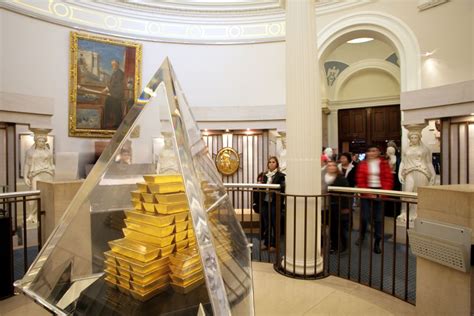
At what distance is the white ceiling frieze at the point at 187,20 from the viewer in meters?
8.38

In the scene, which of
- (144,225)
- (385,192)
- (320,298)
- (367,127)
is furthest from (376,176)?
(367,127)

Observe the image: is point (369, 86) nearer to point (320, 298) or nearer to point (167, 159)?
point (320, 298)

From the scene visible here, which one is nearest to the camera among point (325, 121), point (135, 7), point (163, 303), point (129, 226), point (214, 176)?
point (163, 303)

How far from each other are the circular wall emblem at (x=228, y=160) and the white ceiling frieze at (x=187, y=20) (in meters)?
3.34

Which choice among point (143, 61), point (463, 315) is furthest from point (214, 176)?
point (143, 61)

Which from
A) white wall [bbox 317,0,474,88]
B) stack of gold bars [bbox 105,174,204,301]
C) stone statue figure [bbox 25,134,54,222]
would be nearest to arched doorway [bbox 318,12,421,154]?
white wall [bbox 317,0,474,88]

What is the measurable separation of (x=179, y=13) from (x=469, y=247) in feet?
30.1

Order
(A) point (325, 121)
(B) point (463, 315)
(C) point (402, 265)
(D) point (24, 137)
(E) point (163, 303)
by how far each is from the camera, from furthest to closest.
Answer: (A) point (325, 121) < (D) point (24, 137) < (C) point (402, 265) < (B) point (463, 315) < (E) point (163, 303)

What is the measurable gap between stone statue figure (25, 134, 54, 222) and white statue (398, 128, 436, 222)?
6890mm

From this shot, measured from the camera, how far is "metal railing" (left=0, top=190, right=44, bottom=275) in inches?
112

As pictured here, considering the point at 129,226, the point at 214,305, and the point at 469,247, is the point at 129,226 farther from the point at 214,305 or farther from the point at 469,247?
the point at 469,247

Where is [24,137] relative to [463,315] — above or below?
above

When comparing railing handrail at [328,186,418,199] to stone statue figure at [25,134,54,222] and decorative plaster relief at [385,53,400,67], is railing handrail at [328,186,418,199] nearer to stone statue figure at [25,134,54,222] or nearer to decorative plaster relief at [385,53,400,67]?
stone statue figure at [25,134,54,222]

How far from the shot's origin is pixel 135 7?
28.3ft
